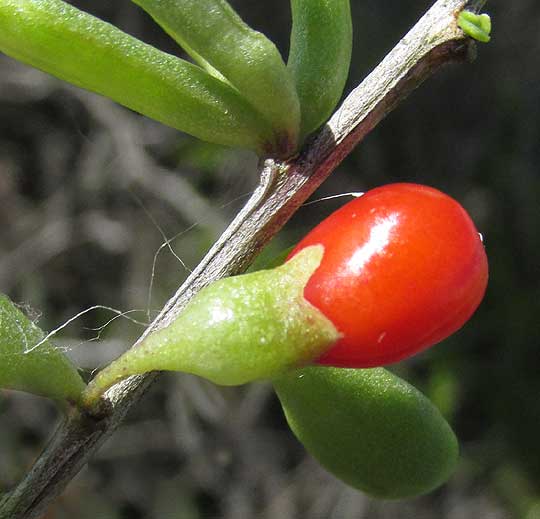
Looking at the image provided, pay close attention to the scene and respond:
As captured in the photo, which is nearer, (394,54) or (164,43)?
(394,54)

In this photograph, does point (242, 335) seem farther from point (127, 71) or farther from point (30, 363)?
point (127, 71)

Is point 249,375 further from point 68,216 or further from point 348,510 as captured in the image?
point 68,216

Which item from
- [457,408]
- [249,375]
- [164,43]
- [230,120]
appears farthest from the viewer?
[164,43]

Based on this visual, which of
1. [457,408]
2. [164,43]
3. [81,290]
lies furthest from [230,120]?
[164,43]

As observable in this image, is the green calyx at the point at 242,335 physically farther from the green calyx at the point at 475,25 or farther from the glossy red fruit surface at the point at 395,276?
the green calyx at the point at 475,25

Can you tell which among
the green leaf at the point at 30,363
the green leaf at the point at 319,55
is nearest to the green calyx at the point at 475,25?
the green leaf at the point at 319,55

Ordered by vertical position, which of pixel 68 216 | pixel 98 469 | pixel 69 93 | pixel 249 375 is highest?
pixel 249 375
